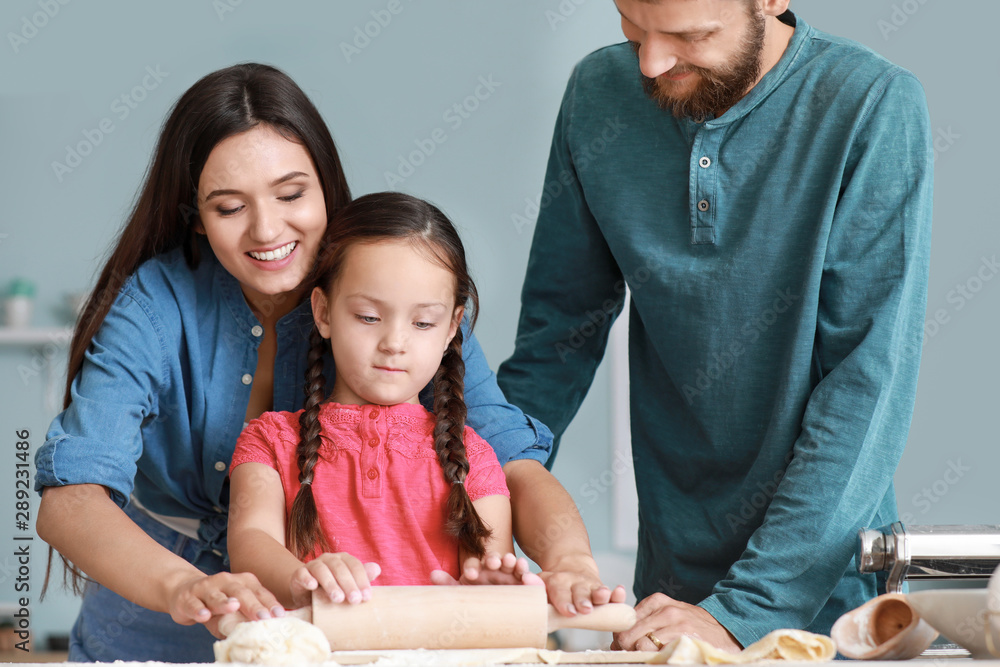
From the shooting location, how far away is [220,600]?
91 centimetres

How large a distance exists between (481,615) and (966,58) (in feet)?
9.86

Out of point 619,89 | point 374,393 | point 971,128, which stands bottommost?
point 374,393

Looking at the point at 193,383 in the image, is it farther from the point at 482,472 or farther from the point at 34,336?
the point at 34,336

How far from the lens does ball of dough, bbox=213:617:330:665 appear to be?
745 millimetres

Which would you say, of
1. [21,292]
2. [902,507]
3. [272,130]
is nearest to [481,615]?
[272,130]

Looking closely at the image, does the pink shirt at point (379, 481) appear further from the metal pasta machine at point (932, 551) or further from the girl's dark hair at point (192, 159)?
the metal pasta machine at point (932, 551)

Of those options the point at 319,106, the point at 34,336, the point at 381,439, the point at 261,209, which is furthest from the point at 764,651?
the point at 34,336

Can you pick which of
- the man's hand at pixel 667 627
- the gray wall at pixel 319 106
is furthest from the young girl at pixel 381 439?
the gray wall at pixel 319 106

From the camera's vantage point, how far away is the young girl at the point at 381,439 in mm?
1175

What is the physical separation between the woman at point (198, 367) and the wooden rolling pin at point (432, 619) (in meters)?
0.17

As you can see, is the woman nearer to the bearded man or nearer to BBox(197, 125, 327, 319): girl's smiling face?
BBox(197, 125, 327, 319): girl's smiling face

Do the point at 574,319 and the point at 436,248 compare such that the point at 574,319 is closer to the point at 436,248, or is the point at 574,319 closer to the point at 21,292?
the point at 436,248

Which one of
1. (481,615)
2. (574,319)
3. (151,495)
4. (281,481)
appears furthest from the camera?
(574,319)

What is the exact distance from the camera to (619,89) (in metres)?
1.50
